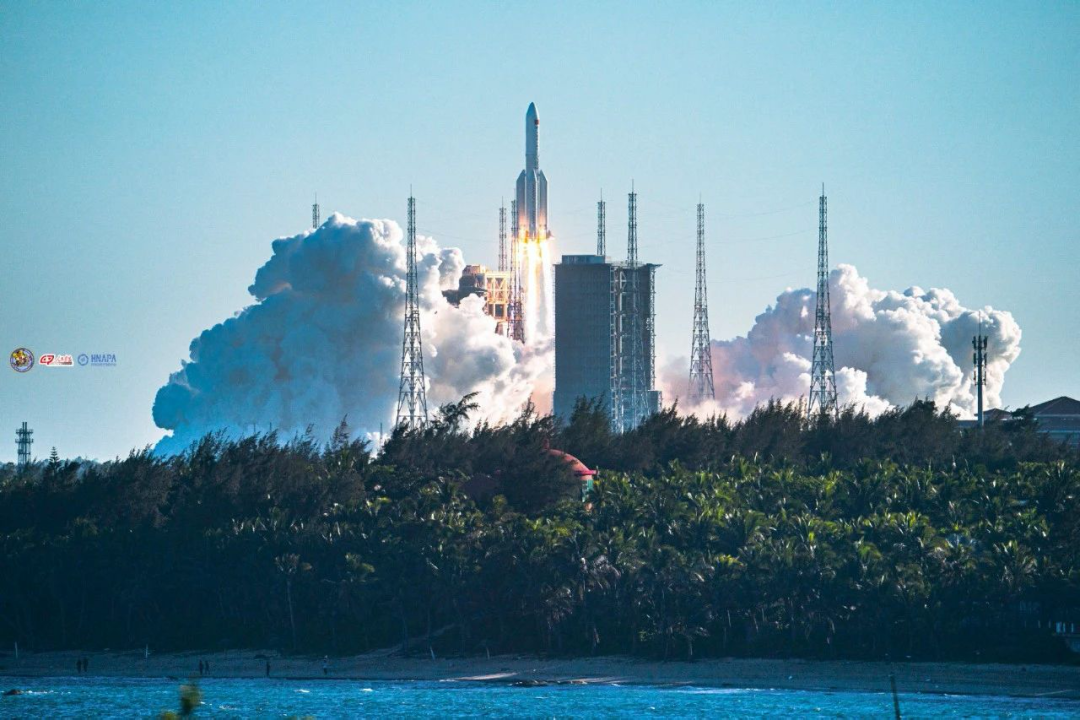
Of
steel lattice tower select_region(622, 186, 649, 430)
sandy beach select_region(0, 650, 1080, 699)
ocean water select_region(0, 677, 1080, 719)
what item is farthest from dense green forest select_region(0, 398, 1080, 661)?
steel lattice tower select_region(622, 186, 649, 430)

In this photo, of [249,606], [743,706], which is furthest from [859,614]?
[249,606]

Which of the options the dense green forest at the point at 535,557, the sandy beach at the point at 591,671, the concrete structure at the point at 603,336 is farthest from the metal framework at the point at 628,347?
the sandy beach at the point at 591,671

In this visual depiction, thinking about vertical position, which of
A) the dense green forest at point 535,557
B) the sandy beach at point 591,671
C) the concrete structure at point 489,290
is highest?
the concrete structure at point 489,290

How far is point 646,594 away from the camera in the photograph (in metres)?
65.2

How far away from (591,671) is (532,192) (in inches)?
3623

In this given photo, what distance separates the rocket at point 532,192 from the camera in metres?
152

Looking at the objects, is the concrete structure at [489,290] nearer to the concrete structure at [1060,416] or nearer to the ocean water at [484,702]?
the concrete structure at [1060,416]

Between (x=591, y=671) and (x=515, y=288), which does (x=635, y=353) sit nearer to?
(x=515, y=288)

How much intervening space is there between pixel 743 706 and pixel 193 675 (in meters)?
22.1

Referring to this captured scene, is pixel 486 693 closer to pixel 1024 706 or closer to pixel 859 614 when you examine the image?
pixel 859 614

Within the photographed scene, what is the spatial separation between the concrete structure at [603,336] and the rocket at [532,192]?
12534 millimetres

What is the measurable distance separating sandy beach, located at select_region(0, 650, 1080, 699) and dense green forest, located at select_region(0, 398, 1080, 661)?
37.2 inches

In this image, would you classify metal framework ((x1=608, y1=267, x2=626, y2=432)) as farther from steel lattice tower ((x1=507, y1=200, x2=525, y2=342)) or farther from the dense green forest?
the dense green forest

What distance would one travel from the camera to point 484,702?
60562 mm
